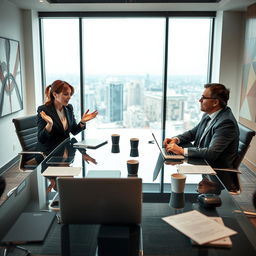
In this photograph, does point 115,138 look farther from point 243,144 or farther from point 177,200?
point 177,200

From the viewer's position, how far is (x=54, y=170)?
1550 mm

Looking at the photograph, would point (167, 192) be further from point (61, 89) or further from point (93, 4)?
point (93, 4)

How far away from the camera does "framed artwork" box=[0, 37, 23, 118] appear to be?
3297mm

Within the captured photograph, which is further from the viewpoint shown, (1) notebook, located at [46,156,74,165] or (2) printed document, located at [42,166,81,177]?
(1) notebook, located at [46,156,74,165]

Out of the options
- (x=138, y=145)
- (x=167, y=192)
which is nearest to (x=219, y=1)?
(x=138, y=145)

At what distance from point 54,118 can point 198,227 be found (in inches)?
65.7

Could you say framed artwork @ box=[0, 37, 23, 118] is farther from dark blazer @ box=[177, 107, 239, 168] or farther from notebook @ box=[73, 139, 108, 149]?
dark blazer @ box=[177, 107, 239, 168]

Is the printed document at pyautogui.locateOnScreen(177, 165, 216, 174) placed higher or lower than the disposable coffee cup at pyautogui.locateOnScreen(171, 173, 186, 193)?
lower

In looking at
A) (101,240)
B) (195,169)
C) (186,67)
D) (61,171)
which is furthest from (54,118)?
(186,67)

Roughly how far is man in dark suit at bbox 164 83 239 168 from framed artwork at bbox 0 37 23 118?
2.19 metres

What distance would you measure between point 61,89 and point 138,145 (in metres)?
0.77

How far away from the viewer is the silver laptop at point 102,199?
938 mm

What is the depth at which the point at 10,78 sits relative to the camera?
3.53m

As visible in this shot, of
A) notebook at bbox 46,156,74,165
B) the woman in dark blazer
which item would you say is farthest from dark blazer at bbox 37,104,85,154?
notebook at bbox 46,156,74,165
